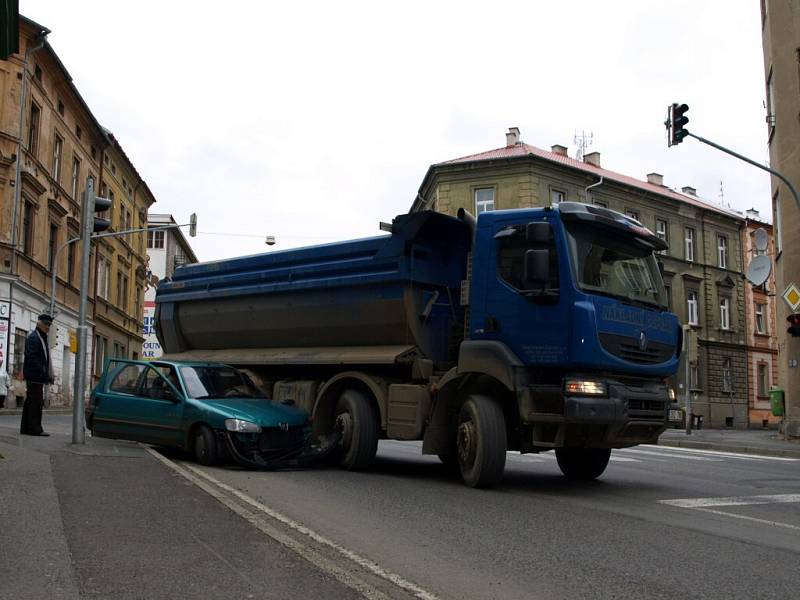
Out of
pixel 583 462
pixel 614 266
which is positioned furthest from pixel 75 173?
pixel 614 266

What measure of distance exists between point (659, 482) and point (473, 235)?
3.97 meters

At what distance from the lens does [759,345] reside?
2136 inches

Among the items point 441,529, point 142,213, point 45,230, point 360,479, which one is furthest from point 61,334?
point 441,529

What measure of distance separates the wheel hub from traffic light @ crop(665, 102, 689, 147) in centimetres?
1131

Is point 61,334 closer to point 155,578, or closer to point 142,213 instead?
point 142,213

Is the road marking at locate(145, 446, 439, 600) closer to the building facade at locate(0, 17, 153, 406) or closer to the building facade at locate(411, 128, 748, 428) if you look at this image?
the building facade at locate(0, 17, 153, 406)

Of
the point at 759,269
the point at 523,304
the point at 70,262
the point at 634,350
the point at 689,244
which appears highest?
the point at 689,244

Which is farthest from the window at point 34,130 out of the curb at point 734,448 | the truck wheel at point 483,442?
the truck wheel at point 483,442

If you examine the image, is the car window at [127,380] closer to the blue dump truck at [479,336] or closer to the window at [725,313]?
the blue dump truck at [479,336]

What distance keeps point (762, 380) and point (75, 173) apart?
140 ft

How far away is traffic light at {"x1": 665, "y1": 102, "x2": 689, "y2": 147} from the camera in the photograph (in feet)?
58.4

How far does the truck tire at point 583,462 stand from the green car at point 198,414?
3271 mm

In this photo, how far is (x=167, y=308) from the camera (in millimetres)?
13906

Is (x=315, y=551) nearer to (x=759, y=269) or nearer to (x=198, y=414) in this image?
(x=198, y=414)
